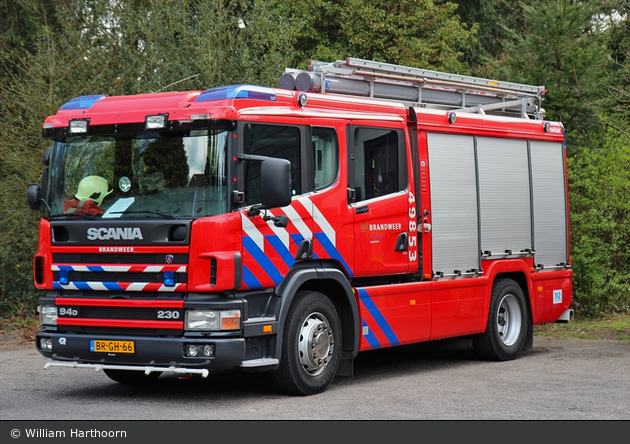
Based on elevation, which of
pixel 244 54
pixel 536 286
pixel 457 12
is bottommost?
pixel 536 286

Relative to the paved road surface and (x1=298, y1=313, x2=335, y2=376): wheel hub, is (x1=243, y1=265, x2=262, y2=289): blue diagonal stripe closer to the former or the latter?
(x1=298, y1=313, x2=335, y2=376): wheel hub

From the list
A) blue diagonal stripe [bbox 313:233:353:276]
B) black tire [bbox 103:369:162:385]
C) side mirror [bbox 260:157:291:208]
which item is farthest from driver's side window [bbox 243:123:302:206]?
black tire [bbox 103:369:162:385]

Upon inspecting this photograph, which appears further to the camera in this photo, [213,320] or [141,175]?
[141,175]

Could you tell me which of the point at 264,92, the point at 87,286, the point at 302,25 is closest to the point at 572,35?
the point at 302,25

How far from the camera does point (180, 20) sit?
16.6 meters

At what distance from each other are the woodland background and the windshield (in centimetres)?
650

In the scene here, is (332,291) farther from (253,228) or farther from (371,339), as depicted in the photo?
(253,228)

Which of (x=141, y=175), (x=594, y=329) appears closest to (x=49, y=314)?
(x=141, y=175)

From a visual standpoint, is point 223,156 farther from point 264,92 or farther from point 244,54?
point 244,54

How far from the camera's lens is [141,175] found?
8.34 metres

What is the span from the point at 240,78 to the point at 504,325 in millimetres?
6881

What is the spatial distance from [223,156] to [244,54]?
819cm

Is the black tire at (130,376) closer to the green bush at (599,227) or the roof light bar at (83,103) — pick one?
the roof light bar at (83,103)
